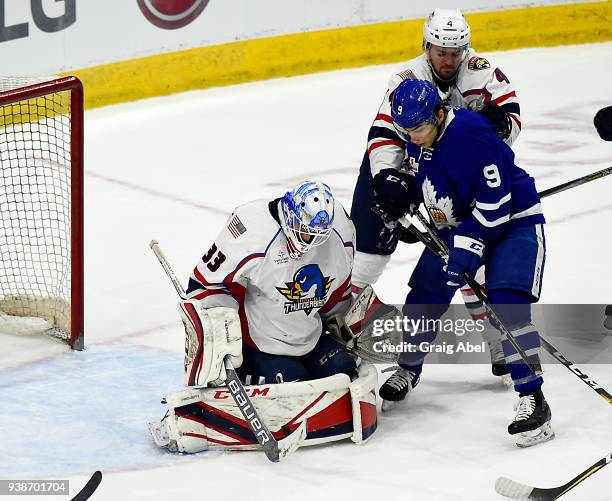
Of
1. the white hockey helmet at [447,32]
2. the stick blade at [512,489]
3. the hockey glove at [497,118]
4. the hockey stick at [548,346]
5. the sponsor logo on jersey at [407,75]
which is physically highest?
the white hockey helmet at [447,32]

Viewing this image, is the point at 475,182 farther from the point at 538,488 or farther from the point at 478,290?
the point at 538,488

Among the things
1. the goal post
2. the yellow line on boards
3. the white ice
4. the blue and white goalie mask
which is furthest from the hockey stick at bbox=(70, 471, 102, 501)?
the yellow line on boards

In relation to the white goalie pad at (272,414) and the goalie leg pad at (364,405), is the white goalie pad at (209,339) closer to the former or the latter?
the white goalie pad at (272,414)

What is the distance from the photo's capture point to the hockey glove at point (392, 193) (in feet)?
11.8

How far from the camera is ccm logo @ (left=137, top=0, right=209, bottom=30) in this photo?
22.2 feet

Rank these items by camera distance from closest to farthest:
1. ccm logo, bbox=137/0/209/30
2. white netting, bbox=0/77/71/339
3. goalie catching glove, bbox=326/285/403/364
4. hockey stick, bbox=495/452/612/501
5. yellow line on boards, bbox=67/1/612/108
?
1. hockey stick, bbox=495/452/612/501
2. goalie catching glove, bbox=326/285/403/364
3. white netting, bbox=0/77/71/339
4. ccm logo, bbox=137/0/209/30
5. yellow line on boards, bbox=67/1/612/108

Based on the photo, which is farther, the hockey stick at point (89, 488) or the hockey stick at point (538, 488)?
the hockey stick at point (89, 488)

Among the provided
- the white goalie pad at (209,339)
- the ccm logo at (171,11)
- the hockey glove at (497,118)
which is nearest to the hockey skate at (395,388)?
the white goalie pad at (209,339)

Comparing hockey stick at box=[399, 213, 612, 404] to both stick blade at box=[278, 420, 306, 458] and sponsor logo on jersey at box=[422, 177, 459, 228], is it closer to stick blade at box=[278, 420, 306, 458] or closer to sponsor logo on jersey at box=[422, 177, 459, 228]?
sponsor logo on jersey at box=[422, 177, 459, 228]

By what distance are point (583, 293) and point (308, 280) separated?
1.60 metres

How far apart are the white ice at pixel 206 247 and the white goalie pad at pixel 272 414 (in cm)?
4

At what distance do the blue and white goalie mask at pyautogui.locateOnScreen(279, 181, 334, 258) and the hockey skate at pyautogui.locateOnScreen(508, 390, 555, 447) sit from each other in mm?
719

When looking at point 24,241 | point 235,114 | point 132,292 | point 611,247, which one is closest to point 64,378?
point 132,292

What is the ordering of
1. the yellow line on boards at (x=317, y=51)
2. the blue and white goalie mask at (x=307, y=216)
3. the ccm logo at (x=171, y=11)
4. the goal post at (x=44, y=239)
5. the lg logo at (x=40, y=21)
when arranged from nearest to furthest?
the blue and white goalie mask at (x=307, y=216) → the goal post at (x=44, y=239) → the lg logo at (x=40, y=21) → the ccm logo at (x=171, y=11) → the yellow line on boards at (x=317, y=51)
